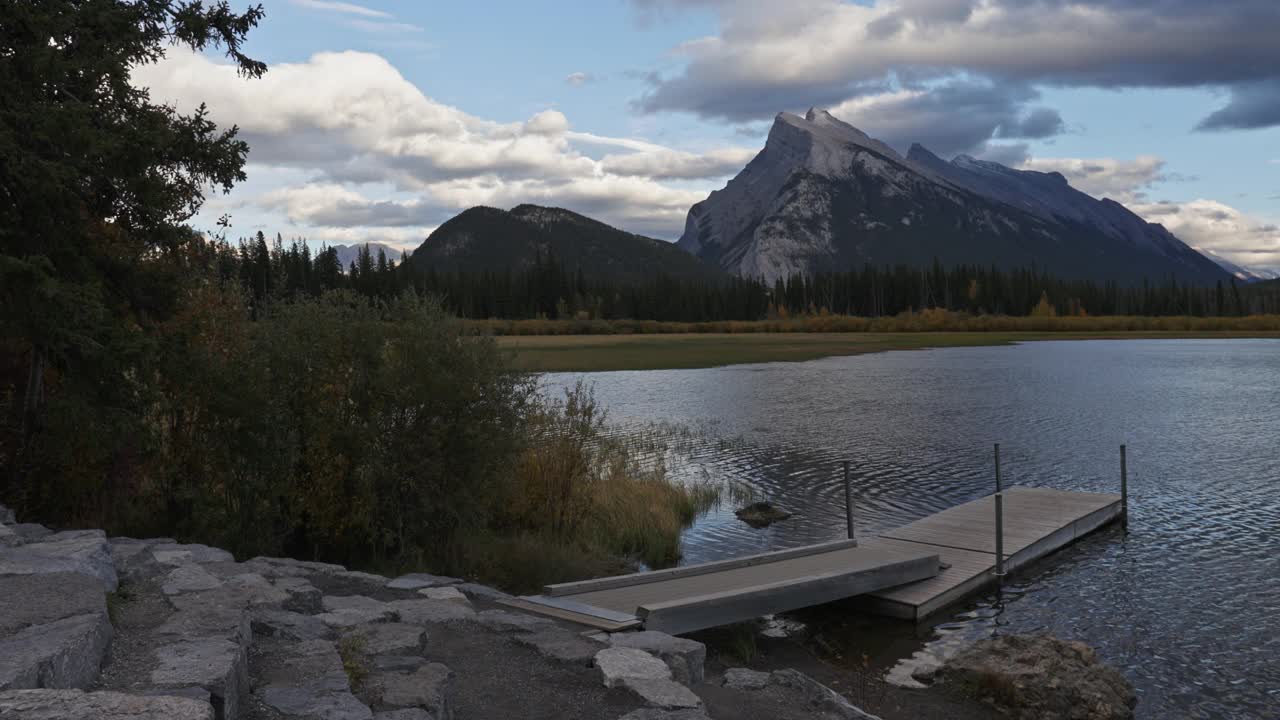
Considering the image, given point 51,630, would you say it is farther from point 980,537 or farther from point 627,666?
point 980,537

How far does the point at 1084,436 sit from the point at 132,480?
96.9 feet

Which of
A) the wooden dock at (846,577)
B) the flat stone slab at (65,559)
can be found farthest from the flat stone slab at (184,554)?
the wooden dock at (846,577)

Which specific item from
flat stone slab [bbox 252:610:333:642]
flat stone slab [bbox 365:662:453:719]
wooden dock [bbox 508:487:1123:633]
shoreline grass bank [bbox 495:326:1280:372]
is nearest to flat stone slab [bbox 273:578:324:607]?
flat stone slab [bbox 252:610:333:642]

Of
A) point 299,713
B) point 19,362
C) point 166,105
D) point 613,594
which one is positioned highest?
point 166,105

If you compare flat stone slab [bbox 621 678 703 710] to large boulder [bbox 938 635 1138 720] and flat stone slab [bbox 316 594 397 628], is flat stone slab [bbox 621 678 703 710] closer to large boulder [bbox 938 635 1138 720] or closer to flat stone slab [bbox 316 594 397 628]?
flat stone slab [bbox 316 594 397 628]

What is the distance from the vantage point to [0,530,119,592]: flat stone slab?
5926 millimetres

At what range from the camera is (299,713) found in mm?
5055

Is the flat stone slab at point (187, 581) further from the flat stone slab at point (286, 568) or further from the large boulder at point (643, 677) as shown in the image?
the large boulder at point (643, 677)

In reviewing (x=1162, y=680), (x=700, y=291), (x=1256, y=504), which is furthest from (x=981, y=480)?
(x=700, y=291)

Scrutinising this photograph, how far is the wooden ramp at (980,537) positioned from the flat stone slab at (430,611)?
24.1ft

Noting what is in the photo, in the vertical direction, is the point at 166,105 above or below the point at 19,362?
above

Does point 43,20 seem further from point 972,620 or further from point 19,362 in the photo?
point 972,620

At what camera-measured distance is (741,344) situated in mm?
96562

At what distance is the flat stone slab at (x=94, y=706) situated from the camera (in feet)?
12.4
